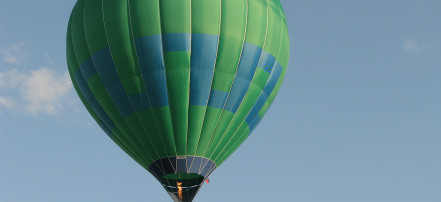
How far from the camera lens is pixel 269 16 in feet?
78.8

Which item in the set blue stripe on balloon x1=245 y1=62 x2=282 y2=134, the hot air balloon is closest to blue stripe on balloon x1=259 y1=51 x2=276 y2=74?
the hot air balloon

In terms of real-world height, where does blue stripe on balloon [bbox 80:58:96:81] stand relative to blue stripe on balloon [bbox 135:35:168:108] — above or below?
above

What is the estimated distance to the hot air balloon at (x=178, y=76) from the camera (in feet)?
74.0

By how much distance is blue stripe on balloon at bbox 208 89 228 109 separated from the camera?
22.7 metres

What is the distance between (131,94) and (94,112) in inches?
85.7

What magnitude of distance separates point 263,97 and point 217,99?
1959 millimetres

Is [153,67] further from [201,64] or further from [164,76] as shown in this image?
[201,64]

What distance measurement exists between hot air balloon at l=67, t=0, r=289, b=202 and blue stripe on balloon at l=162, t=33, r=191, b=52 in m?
0.03

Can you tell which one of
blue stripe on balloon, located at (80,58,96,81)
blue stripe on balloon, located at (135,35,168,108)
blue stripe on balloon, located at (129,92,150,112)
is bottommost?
blue stripe on balloon, located at (129,92,150,112)

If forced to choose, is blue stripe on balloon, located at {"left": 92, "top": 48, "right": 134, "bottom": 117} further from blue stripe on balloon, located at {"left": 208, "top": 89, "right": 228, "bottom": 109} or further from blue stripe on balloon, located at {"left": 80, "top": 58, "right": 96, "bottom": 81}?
blue stripe on balloon, located at {"left": 208, "top": 89, "right": 228, "bottom": 109}

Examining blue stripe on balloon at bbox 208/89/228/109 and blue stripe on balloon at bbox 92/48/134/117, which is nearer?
blue stripe on balloon at bbox 208/89/228/109

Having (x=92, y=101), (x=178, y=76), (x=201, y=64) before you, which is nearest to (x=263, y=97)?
(x=201, y=64)

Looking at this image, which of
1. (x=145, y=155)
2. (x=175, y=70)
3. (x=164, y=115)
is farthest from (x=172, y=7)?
(x=145, y=155)

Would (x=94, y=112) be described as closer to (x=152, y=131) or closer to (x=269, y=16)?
(x=152, y=131)
